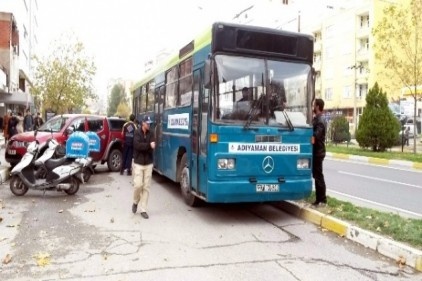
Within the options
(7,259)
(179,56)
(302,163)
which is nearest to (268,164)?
(302,163)

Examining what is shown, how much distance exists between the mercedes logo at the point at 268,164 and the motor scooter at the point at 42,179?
188 inches

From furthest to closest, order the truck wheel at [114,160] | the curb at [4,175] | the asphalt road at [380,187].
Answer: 1. the truck wheel at [114,160]
2. the curb at [4,175]
3. the asphalt road at [380,187]

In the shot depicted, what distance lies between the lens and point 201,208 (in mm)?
8773

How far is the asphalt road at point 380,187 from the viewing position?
31.2 ft

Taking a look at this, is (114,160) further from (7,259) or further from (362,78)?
(362,78)

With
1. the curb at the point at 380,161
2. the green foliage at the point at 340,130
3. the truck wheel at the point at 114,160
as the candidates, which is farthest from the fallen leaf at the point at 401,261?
the green foliage at the point at 340,130

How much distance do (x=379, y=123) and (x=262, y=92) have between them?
56.8 ft

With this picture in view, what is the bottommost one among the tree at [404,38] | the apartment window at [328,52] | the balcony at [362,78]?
the tree at [404,38]

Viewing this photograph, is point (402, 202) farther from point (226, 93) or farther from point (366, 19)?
point (366, 19)

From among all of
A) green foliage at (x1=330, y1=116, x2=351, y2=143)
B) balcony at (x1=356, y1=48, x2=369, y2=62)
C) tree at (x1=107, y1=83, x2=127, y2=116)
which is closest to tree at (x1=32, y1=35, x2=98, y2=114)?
green foliage at (x1=330, y1=116, x2=351, y2=143)

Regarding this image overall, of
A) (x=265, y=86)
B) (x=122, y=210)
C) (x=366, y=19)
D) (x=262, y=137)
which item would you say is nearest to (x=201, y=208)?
(x=122, y=210)

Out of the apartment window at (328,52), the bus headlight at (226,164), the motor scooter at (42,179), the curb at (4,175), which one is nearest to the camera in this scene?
the bus headlight at (226,164)

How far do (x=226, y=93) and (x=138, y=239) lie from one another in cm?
263

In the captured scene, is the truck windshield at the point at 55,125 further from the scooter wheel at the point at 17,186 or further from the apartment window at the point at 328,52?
the apartment window at the point at 328,52
